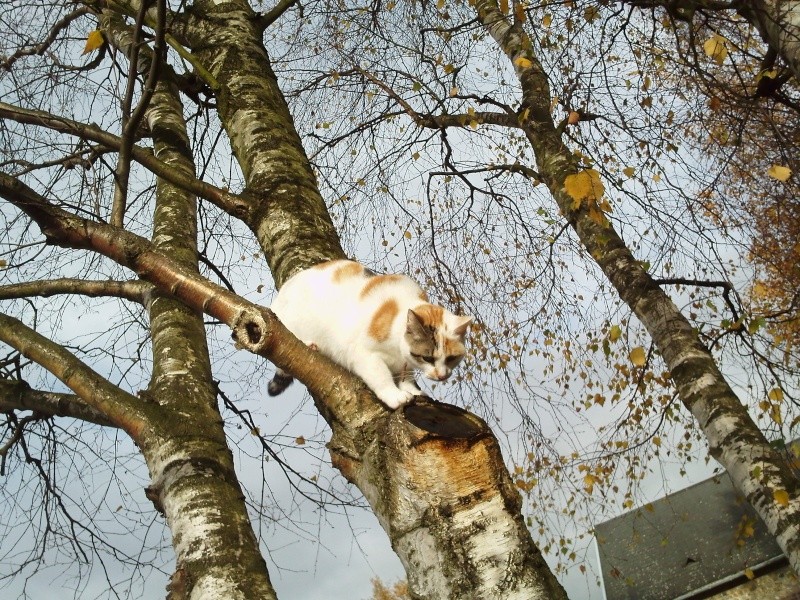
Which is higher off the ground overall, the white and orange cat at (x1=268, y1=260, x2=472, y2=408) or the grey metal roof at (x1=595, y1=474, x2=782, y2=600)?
the white and orange cat at (x1=268, y1=260, x2=472, y2=408)

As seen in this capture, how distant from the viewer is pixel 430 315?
11.7 feet

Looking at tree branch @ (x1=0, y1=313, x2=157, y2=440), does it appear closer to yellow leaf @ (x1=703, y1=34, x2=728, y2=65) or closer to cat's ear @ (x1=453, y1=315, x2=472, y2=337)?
cat's ear @ (x1=453, y1=315, x2=472, y2=337)

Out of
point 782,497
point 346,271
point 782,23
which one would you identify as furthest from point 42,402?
point 782,23

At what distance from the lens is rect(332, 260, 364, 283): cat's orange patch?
347 cm

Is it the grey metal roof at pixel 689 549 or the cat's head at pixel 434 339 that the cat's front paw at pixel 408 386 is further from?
the grey metal roof at pixel 689 549

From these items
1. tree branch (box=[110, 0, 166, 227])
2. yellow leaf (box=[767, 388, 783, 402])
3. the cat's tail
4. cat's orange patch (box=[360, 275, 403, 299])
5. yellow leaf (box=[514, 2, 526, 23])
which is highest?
yellow leaf (box=[514, 2, 526, 23])

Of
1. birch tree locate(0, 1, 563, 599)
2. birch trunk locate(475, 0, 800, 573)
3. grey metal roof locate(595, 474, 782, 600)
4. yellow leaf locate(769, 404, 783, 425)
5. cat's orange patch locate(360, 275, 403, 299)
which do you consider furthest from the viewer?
grey metal roof locate(595, 474, 782, 600)

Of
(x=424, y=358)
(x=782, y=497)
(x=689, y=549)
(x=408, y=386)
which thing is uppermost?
(x=424, y=358)

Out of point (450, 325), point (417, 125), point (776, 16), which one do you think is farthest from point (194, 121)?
point (776, 16)

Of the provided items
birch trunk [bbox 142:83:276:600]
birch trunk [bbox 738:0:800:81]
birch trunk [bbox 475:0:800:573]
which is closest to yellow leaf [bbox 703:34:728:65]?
birch trunk [bbox 738:0:800:81]

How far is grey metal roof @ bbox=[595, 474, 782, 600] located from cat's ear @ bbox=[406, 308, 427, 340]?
1215 cm

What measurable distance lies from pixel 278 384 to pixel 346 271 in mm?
997

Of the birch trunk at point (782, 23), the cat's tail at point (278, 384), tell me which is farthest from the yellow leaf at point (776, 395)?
the cat's tail at point (278, 384)

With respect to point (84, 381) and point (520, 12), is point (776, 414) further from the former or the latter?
point (84, 381)
